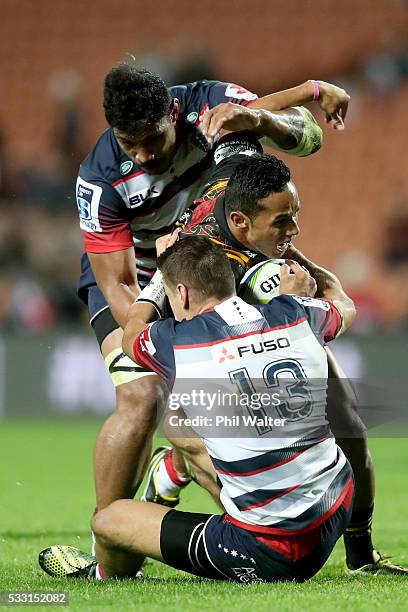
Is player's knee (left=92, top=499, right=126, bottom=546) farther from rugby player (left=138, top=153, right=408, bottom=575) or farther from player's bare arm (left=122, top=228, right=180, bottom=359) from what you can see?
player's bare arm (left=122, top=228, right=180, bottom=359)

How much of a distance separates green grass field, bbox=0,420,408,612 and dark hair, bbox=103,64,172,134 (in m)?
1.80

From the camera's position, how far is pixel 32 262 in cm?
1472

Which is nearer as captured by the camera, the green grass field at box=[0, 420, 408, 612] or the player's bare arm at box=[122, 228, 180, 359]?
the green grass field at box=[0, 420, 408, 612]

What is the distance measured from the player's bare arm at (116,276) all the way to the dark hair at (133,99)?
27.1 inches

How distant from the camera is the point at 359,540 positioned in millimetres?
4191

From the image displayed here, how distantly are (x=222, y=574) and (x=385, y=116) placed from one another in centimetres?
1341

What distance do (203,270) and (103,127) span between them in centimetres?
1286

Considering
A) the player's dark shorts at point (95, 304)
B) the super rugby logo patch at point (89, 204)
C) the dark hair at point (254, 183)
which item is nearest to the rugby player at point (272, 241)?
the dark hair at point (254, 183)

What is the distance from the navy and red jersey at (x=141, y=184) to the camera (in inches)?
189

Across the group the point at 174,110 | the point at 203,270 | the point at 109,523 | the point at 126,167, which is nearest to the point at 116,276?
the point at 126,167

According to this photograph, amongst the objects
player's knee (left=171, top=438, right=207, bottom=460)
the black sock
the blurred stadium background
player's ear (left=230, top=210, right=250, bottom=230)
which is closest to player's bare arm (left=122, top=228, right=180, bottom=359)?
player's ear (left=230, top=210, right=250, bottom=230)

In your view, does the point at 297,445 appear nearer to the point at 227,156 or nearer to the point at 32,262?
the point at 227,156

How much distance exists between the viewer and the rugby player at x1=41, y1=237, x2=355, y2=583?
353 cm

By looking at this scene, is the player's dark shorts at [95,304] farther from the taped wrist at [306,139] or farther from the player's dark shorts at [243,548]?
the player's dark shorts at [243,548]
